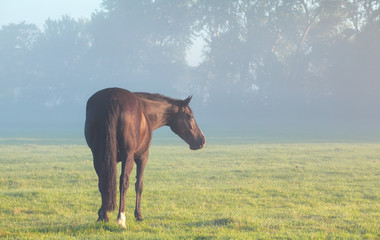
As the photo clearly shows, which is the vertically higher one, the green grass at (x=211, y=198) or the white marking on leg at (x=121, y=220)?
the white marking on leg at (x=121, y=220)

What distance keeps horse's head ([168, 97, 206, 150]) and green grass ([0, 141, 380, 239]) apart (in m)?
1.29

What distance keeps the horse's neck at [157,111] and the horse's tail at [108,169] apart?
1.25 metres

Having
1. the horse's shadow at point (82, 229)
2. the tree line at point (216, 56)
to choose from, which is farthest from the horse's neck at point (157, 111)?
the tree line at point (216, 56)

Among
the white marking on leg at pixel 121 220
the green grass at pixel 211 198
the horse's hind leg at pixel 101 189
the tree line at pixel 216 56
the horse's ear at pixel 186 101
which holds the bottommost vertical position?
the green grass at pixel 211 198

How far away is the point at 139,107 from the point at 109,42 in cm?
6699

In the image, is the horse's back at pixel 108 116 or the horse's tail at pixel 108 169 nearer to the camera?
the horse's tail at pixel 108 169

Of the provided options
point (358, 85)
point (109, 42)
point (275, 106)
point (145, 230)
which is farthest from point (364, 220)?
point (109, 42)

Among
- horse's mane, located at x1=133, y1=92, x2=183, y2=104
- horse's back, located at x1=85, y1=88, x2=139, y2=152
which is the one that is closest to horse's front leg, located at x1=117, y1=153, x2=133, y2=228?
horse's back, located at x1=85, y1=88, x2=139, y2=152

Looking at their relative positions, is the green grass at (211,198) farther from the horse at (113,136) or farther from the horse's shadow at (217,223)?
the horse at (113,136)

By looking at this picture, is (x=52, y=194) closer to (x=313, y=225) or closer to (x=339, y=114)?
(x=313, y=225)

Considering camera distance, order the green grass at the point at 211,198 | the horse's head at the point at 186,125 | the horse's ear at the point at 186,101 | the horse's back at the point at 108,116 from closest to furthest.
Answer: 1. the horse's back at the point at 108,116
2. the green grass at the point at 211,198
3. the horse's ear at the point at 186,101
4. the horse's head at the point at 186,125

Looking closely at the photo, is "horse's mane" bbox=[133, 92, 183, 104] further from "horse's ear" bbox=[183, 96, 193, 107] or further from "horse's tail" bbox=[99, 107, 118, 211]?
"horse's tail" bbox=[99, 107, 118, 211]

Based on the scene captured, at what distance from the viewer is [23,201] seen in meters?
10.0

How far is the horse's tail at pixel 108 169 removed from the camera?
6.32 meters
